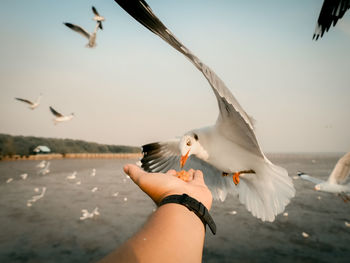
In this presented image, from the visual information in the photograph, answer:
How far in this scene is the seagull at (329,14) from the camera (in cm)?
207

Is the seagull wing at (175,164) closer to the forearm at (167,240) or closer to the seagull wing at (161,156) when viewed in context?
the seagull wing at (161,156)

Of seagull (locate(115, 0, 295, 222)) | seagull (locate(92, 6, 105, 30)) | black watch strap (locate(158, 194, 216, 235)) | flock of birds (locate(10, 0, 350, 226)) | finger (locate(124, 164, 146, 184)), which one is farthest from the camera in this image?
seagull (locate(92, 6, 105, 30))

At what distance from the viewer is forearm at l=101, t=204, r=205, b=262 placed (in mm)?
703

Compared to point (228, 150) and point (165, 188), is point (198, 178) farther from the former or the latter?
point (228, 150)

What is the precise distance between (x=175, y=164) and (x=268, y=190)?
1.40 m

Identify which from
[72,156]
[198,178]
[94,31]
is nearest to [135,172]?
[198,178]

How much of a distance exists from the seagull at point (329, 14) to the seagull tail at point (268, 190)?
157 cm

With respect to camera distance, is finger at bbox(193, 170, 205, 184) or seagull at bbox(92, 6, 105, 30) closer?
finger at bbox(193, 170, 205, 184)

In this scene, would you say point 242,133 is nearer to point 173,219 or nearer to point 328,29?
point 328,29

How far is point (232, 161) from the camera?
9.17ft

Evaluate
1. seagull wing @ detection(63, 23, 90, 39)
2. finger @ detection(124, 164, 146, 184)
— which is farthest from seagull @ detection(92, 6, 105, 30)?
finger @ detection(124, 164, 146, 184)

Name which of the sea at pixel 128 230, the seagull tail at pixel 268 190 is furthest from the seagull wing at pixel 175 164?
the sea at pixel 128 230

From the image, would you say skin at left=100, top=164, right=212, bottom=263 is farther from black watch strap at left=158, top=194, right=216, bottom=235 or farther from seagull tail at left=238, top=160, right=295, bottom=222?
seagull tail at left=238, top=160, right=295, bottom=222

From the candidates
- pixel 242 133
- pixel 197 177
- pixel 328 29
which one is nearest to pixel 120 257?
pixel 197 177
